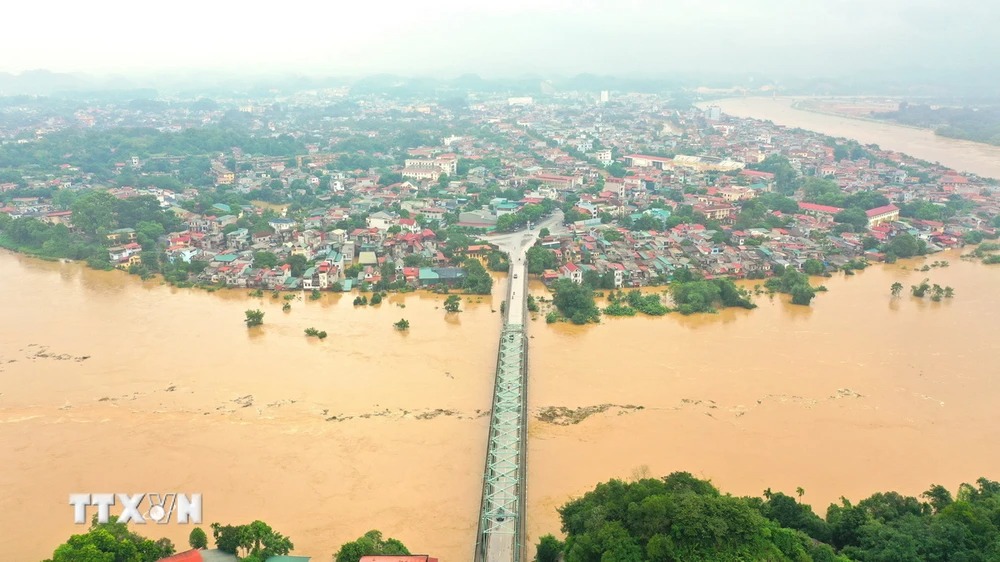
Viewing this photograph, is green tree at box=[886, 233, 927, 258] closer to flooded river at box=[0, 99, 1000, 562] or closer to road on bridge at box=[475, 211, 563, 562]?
flooded river at box=[0, 99, 1000, 562]

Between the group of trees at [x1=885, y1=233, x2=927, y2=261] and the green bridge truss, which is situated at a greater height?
the group of trees at [x1=885, y1=233, x2=927, y2=261]

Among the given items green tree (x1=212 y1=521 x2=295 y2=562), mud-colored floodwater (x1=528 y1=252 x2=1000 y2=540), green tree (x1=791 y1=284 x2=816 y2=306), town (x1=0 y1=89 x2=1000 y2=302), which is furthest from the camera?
town (x1=0 y1=89 x2=1000 y2=302)

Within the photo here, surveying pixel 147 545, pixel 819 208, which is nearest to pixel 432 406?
pixel 147 545

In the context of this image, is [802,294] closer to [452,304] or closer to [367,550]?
[452,304]

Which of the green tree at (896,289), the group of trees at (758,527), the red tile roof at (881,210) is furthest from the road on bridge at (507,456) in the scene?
the red tile roof at (881,210)

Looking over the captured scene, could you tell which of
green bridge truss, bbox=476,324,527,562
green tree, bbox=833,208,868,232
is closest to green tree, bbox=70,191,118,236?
green bridge truss, bbox=476,324,527,562

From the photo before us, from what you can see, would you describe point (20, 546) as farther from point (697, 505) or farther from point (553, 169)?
point (553, 169)

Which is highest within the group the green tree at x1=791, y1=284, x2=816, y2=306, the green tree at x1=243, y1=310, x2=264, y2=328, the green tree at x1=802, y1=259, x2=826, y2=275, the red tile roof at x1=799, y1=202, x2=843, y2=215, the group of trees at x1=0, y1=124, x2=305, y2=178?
the group of trees at x1=0, y1=124, x2=305, y2=178

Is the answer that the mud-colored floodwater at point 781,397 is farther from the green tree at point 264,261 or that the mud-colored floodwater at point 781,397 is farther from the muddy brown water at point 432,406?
the green tree at point 264,261
